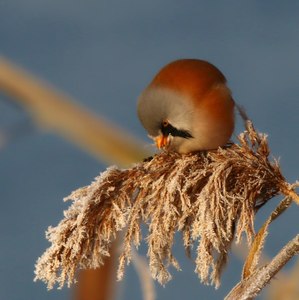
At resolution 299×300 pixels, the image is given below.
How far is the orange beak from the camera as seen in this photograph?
6.54 feet

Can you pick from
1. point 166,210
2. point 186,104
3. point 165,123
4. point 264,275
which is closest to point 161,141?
point 165,123

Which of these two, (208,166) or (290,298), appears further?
(290,298)

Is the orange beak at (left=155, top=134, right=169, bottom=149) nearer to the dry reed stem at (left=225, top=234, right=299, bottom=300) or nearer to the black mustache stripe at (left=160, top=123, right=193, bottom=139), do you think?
the black mustache stripe at (left=160, top=123, right=193, bottom=139)

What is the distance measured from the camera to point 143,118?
80.0 inches

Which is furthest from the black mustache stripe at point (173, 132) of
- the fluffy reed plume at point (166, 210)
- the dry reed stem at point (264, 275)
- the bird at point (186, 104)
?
the dry reed stem at point (264, 275)

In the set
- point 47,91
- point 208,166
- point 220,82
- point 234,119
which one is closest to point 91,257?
point 208,166

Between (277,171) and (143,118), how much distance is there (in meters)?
0.58

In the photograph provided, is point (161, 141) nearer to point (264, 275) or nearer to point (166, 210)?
point (166, 210)

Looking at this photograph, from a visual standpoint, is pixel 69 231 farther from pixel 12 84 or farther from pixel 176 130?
pixel 176 130

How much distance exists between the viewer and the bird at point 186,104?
80.4 inches

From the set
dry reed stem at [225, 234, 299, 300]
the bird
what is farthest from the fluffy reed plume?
the bird

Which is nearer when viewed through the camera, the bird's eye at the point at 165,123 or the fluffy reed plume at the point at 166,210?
the fluffy reed plume at the point at 166,210

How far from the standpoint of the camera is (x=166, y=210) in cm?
151

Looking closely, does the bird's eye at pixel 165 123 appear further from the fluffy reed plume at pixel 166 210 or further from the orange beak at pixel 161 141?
the fluffy reed plume at pixel 166 210
